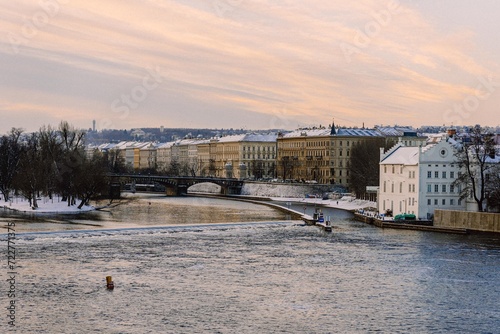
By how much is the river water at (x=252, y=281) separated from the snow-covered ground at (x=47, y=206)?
21.0 meters

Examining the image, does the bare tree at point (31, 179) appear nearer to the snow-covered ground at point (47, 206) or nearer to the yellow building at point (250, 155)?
the snow-covered ground at point (47, 206)

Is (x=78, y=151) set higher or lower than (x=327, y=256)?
higher

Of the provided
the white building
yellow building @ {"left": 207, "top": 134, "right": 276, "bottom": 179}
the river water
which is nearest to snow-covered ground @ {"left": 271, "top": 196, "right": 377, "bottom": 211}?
the white building

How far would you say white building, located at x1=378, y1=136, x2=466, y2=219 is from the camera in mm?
68938

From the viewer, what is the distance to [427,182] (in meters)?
69.1

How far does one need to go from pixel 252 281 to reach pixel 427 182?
3633 centimetres

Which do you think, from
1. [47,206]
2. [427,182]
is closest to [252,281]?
[427,182]

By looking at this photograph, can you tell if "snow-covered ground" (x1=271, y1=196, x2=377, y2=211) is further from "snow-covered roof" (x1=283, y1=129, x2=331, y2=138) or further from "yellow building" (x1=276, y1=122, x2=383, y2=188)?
"snow-covered roof" (x1=283, y1=129, x2=331, y2=138)

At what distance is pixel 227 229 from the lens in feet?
197

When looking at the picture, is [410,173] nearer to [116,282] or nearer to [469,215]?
[469,215]

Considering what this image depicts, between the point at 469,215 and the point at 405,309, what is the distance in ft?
109

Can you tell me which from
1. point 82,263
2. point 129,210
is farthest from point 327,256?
point 129,210

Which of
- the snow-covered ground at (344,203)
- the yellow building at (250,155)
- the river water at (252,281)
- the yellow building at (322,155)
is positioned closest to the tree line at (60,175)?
the river water at (252,281)

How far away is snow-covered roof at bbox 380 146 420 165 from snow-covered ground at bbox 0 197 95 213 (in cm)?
2970
